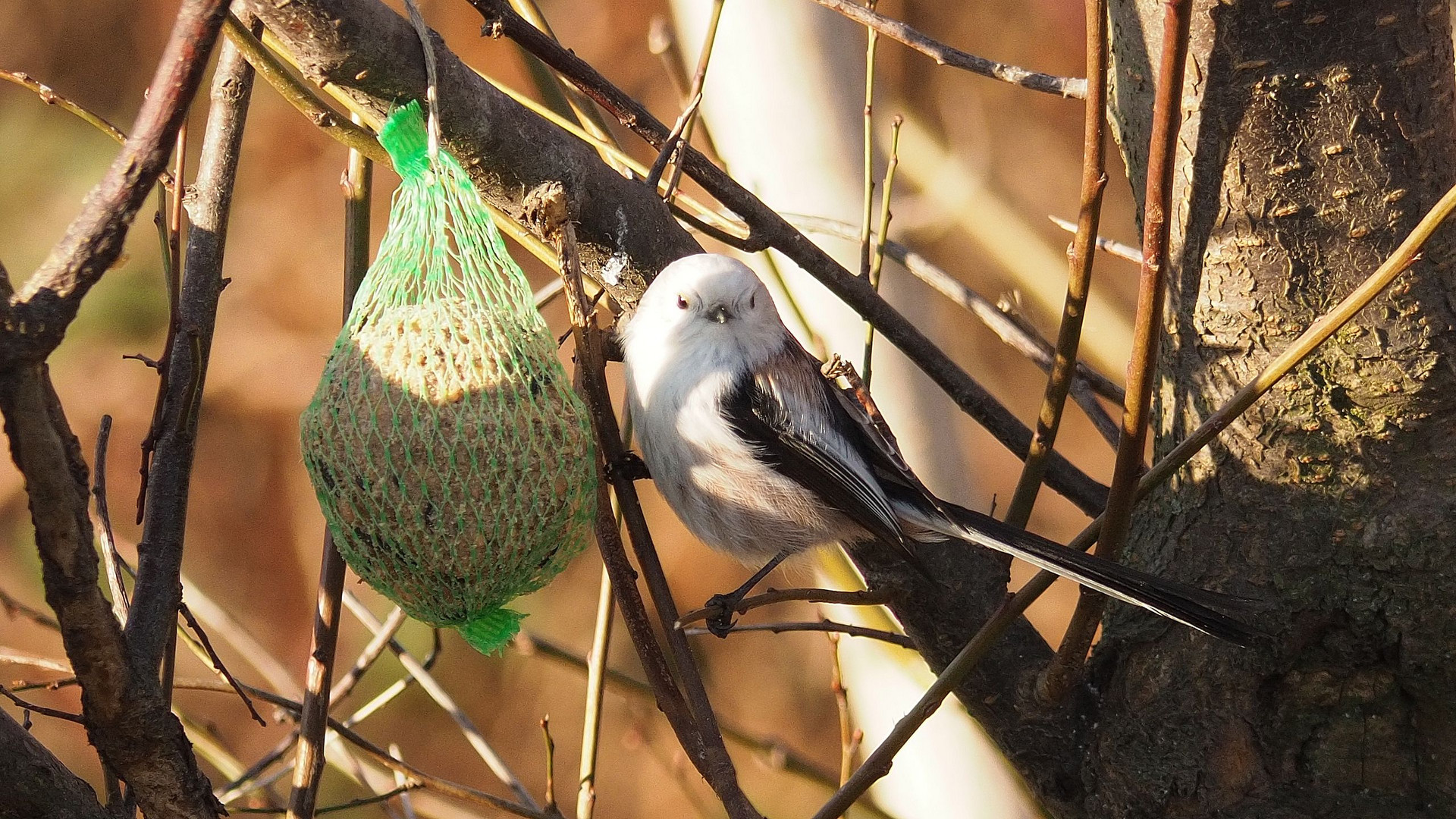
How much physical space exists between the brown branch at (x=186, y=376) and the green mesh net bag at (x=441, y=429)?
159 mm

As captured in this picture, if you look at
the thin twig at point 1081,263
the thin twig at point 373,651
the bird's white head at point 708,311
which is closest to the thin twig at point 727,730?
the thin twig at point 373,651

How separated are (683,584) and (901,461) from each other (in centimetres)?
363

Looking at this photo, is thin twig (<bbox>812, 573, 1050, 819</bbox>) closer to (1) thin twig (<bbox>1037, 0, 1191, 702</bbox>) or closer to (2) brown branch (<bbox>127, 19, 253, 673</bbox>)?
(1) thin twig (<bbox>1037, 0, 1191, 702</bbox>)

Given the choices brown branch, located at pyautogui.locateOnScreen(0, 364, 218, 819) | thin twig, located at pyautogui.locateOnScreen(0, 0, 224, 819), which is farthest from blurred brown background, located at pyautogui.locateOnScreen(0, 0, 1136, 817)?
thin twig, located at pyautogui.locateOnScreen(0, 0, 224, 819)

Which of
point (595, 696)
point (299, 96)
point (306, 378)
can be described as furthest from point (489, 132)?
point (306, 378)

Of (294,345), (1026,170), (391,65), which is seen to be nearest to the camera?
(391,65)

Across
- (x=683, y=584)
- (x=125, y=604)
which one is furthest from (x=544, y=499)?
(x=683, y=584)

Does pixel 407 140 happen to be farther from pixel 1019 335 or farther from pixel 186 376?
pixel 1019 335

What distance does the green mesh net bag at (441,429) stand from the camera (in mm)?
1491

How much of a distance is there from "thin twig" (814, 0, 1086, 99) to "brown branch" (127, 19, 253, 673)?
0.87 meters

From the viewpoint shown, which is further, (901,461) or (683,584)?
(683,584)

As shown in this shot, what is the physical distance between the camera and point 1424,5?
4.92ft

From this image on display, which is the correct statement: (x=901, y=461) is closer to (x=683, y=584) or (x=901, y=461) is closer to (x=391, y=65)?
(x=391, y=65)

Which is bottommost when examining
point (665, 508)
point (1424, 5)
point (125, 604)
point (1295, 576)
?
point (125, 604)
